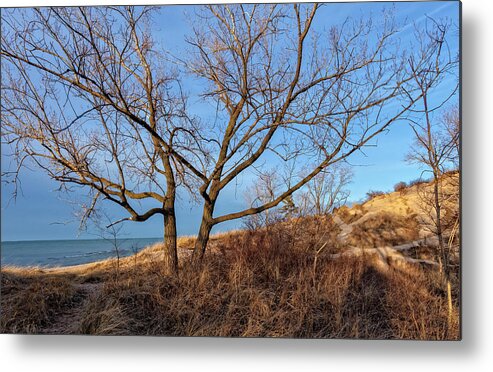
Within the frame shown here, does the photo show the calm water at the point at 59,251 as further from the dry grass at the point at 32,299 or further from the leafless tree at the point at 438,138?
the leafless tree at the point at 438,138

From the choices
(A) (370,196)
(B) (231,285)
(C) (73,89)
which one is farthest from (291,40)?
(B) (231,285)

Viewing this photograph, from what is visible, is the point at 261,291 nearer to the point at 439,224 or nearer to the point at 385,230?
the point at 385,230

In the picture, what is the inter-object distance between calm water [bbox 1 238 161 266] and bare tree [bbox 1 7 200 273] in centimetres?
25

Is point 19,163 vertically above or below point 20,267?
above

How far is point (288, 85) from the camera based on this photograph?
3.62 metres

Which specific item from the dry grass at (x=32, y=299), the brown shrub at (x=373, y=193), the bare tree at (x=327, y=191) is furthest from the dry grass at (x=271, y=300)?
the brown shrub at (x=373, y=193)

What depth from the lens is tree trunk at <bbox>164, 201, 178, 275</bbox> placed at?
140 inches

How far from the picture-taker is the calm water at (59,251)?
3.52 meters

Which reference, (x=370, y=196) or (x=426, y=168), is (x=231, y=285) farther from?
(x=426, y=168)

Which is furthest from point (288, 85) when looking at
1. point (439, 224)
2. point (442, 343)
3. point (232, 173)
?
point (442, 343)

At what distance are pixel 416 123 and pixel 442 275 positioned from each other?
1169 mm

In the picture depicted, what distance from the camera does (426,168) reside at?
11.0ft

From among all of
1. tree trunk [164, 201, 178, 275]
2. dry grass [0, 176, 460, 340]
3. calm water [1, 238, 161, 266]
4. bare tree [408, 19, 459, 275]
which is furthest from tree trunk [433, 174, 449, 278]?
calm water [1, 238, 161, 266]

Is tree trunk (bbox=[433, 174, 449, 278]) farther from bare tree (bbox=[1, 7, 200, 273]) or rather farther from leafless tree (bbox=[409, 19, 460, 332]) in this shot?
bare tree (bbox=[1, 7, 200, 273])
